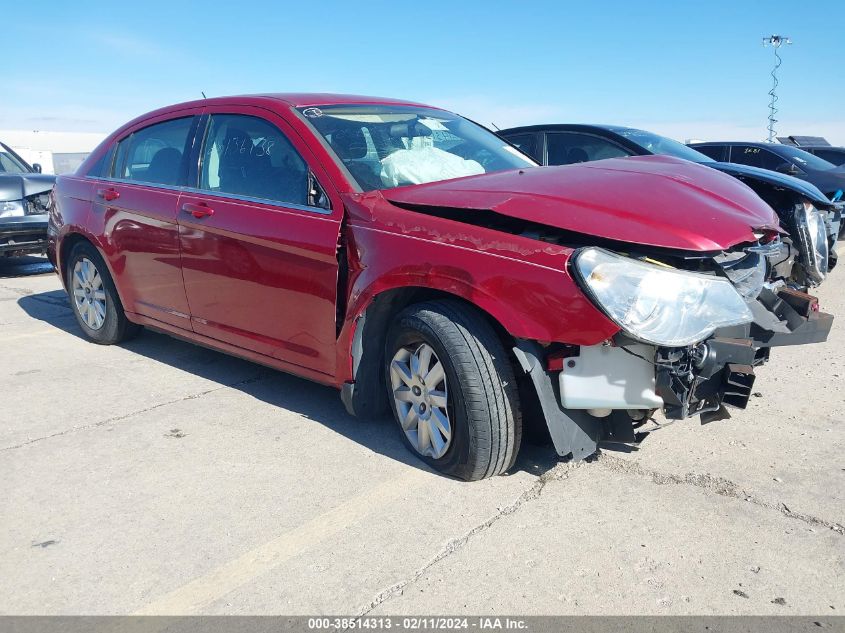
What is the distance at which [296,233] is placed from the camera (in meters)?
3.67

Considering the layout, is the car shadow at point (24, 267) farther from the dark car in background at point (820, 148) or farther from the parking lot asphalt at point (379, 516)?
the dark car in background at point (820, 148)

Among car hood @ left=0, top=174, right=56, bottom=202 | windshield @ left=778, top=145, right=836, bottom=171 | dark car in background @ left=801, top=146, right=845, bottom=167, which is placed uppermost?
dark car in background @ left=801, top=146, right=845, bottom=167

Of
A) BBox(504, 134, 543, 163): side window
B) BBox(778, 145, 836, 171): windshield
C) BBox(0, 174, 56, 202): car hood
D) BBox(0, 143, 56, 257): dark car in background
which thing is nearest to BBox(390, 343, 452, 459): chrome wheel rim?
BBox(504, 134, 543, 163): side window

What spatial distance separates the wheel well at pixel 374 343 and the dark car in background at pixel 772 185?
161cm

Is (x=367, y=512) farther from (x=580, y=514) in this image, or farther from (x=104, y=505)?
(x=104, y=505)

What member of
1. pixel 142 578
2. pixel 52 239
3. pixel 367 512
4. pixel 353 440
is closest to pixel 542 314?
pixel 367 512

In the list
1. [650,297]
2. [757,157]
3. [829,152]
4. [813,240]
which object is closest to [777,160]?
[757,157]

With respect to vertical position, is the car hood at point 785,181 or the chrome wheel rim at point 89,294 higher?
the car hood at point 785,181

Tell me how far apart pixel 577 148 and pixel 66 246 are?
191 inches

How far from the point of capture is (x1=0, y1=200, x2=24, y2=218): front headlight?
27.4ft

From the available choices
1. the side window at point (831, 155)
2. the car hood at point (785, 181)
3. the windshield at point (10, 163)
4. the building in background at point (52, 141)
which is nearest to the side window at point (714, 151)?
Result: the side window at point (831, 155)

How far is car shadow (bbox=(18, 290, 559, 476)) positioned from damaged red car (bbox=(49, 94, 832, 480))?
0.68ft

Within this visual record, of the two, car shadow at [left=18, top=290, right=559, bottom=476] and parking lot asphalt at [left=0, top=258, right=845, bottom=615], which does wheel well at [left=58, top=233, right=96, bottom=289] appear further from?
parking lot asphalt at [left=0, top=258, right=845, bottom=615]

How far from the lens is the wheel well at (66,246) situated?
18.0ft
